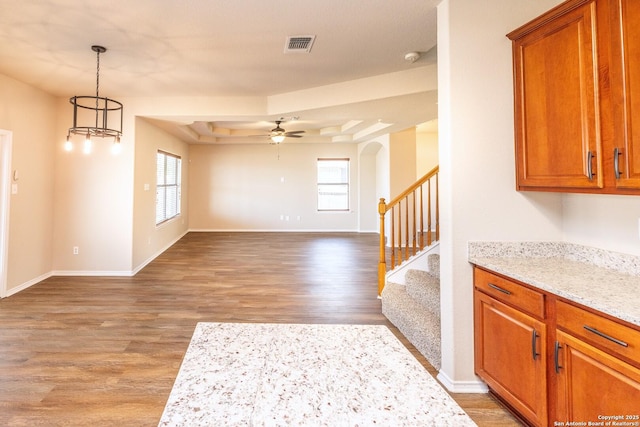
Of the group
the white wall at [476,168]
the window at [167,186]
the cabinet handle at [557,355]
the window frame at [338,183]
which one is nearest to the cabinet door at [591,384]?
the cabinet handle at [557,355]

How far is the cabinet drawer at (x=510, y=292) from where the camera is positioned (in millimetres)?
1664

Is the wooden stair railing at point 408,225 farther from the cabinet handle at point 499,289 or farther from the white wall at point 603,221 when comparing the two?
the cabinet handle at point 499,289

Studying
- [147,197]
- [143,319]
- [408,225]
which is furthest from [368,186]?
[143,319]

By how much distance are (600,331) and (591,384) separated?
0.83ft

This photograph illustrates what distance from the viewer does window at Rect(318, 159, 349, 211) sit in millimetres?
9656

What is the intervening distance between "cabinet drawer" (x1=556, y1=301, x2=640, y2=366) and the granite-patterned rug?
98 cm

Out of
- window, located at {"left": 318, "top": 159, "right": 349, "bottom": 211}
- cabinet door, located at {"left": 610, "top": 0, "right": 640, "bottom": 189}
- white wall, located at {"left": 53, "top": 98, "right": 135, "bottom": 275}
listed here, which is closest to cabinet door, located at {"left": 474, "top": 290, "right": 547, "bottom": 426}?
cabinet door, located at {"left": 610, "top": 0, "right": 640, "bottom": 189}

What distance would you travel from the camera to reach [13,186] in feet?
13.4

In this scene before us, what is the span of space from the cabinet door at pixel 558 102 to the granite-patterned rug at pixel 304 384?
1.53 metres

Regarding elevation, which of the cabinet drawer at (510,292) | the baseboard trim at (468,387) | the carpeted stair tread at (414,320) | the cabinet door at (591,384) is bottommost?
the baseboard trim at (468,387)

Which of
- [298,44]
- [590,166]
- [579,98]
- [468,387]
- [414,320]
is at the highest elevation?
[298,44]

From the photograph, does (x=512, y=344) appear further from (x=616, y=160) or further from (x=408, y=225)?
(x=408, y=225)

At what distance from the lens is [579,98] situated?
1.71 metres

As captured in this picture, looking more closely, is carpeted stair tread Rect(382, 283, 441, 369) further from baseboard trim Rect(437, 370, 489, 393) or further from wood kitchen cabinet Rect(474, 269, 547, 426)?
wood kitchen cabinet Rect(474, 269, 547, 426)
